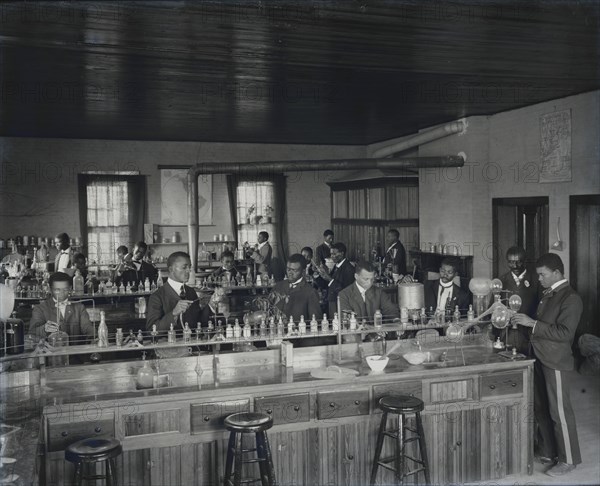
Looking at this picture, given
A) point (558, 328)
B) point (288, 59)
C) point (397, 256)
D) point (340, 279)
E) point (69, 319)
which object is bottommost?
point (558, 328)

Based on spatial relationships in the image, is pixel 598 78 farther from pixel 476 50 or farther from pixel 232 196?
pixel 232 196

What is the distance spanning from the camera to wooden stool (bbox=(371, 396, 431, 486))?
15.8ft

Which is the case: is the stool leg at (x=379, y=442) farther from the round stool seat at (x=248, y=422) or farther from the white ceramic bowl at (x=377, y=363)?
the round stool seat at (x=248, y=422)

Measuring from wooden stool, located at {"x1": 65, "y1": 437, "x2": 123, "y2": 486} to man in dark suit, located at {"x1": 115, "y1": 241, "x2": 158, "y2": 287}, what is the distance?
6068 millimetres

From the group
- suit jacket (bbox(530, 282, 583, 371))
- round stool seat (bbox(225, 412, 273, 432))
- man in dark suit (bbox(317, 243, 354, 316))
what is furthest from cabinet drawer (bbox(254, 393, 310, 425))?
man in dark suit (bbox(317, 243, 354, 316))

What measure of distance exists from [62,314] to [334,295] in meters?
3.98

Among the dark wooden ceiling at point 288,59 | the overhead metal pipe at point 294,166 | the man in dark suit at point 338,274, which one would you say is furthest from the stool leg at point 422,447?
the overhead metal pipe at point 294,166

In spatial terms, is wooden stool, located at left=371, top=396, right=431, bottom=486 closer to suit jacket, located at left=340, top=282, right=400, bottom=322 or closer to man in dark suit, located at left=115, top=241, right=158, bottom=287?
suit jacket, located at left=340, top=282, right=400, bottom=322

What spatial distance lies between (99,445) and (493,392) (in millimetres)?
3147

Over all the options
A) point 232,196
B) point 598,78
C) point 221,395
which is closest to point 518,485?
point 221,395

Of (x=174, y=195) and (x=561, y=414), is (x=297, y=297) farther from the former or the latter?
(x=174, y=195)

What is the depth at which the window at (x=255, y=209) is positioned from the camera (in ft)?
48.6

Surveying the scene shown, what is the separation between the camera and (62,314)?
19.4ft

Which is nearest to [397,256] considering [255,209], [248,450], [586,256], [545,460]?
[586,256]
